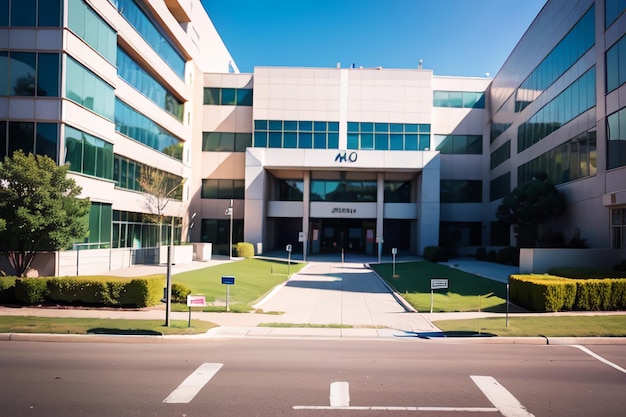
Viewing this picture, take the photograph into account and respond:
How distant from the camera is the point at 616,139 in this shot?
23.8 meters

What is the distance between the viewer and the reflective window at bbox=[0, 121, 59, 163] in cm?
2275

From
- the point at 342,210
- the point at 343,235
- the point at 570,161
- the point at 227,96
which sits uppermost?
the point at 227,96

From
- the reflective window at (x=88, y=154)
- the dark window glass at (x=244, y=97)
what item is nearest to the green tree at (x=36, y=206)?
the reflective window at (x=88, y=154)

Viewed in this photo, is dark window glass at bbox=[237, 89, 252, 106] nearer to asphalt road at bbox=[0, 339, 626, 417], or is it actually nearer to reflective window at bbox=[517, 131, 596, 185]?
reflective window at bbox=[517, 131, 596, 185]

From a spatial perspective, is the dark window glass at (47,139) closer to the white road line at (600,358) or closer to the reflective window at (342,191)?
the white road line at (600,358)

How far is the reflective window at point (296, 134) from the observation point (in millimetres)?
49344

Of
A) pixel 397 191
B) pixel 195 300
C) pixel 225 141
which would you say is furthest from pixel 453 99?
pixel 195 300

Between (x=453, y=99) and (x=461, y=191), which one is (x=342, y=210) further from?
(x=453, y=99)

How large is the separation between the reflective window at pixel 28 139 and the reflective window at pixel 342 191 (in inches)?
1156

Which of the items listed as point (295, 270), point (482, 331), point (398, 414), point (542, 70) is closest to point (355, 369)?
point (398, 414)

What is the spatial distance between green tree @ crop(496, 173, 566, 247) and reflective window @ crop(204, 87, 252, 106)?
29358 mm

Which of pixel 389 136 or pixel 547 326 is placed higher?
pixel 389 136

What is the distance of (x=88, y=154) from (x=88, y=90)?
351 centimetres

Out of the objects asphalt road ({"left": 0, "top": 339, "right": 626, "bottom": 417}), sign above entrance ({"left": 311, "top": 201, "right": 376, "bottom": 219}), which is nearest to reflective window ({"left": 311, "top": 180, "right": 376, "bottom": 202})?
sign above entrance ({"left": 311, "top": 201, "right": 376, "bottom": 219})
